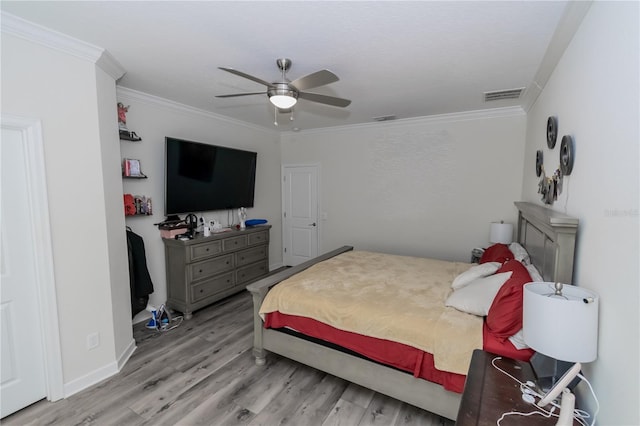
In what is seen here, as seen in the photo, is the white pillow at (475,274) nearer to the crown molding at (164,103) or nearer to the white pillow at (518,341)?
the white pillow at (518,341)

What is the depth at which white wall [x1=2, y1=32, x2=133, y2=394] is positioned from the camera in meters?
2.00

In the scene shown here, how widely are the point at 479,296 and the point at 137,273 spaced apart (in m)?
3.27

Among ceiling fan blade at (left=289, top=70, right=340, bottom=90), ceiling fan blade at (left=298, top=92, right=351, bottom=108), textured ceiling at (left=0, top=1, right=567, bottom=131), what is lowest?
ceiling fan blade at (left=298, top=92, right=351, bottom=108)

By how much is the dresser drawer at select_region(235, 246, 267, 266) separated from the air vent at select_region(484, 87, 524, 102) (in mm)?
3702

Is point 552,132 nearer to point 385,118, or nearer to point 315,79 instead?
point 315,79

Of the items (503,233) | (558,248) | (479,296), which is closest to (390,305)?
(479,296)

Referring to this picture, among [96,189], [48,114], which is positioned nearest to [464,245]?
[96,189]

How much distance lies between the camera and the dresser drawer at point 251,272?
14.0 ft

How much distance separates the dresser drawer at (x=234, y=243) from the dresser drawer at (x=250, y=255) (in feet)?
0.35

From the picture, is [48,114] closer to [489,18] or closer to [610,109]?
[489,18]

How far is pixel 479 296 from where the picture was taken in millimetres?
2076

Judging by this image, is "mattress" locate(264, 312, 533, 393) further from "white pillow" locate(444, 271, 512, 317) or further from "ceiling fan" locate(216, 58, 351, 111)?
"ceiling fan" locate(216, 58, 351, 111)

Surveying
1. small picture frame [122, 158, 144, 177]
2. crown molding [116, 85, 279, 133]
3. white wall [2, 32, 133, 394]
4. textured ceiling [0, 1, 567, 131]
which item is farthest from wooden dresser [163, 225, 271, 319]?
textured ceiling [0, 1, 567, 131]

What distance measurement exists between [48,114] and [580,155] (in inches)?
139
